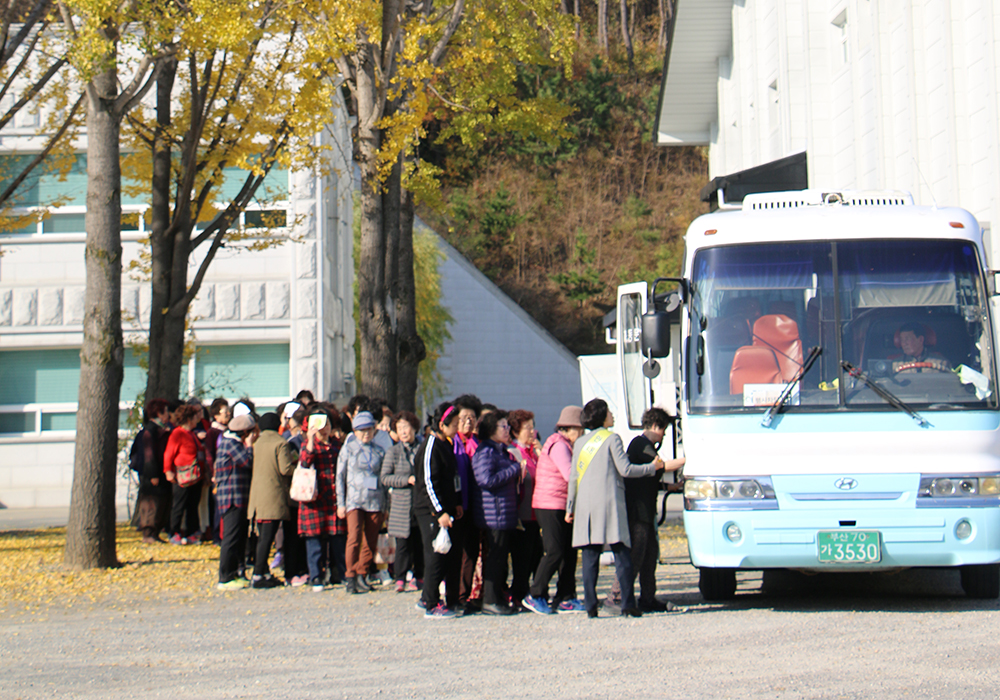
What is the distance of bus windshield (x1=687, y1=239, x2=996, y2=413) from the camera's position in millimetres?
8586

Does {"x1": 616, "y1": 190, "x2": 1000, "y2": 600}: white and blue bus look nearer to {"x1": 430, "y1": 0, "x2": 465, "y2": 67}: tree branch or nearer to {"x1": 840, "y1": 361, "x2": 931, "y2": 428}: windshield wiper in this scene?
{"x1": 840, "y1": 361, "x2": 931, "y2": 428}: windshield wiper

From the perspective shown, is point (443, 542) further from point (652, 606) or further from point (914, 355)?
point (914, 355)

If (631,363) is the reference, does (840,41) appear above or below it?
above

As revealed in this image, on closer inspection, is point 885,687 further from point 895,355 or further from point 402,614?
point 402,614

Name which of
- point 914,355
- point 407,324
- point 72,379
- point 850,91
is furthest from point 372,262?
point 72,379

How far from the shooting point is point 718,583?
30.9ft

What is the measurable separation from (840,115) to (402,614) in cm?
1503

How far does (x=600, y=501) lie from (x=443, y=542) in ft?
4.03

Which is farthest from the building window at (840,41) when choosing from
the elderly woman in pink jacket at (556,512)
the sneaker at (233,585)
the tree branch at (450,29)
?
the sneaker at (233,585)

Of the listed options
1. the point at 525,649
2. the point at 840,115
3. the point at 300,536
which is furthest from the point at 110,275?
the point at 840,115

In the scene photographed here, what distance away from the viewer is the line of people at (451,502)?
891cm

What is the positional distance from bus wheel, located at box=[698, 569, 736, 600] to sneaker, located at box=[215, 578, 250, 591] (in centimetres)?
433

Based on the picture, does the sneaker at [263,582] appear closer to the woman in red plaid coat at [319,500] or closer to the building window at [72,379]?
the woman in red plaid coat at [319,500]

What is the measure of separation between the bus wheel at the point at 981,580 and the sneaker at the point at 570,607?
302 centimetres
